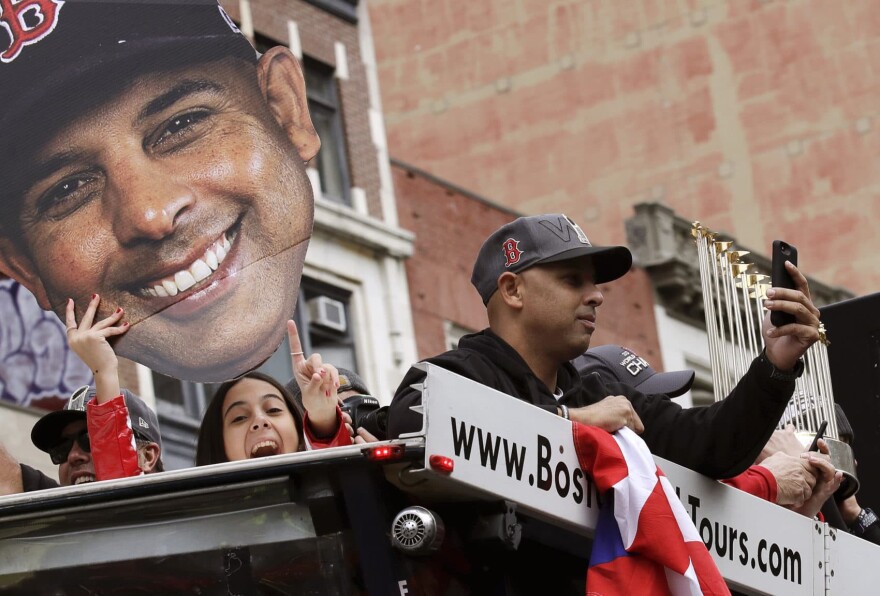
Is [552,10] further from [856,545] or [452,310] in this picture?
[856,545]

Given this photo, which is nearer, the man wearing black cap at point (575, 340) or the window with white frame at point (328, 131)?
the man wearing black cap at point (575, 340)

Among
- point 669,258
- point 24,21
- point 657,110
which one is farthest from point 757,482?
point 657,110

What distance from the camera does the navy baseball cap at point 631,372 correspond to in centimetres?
750

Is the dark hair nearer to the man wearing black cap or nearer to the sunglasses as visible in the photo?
the sunglasses

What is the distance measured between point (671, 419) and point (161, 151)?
11.5 ft

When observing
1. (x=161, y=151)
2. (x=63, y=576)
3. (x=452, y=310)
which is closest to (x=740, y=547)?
(x=63, y=576)

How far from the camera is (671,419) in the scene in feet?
21.7

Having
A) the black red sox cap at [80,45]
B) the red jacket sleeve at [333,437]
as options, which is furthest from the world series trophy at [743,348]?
the black red sox cap at [80,45]

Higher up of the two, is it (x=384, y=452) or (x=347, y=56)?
(x=347, y=56)

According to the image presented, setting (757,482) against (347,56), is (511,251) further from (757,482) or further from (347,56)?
(347,56)

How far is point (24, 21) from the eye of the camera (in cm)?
841

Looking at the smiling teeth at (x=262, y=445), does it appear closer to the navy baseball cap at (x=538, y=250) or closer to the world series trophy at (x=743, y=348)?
the navy baseball cap at (x=538, y=250)

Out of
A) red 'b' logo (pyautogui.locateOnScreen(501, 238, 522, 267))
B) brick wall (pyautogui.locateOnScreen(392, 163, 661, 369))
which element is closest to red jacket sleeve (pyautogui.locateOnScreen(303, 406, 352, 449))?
red 'b' logo (pyautogui.locateOnScreen(501, 238, 522, 267))

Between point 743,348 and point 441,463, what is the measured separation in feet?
7.39
